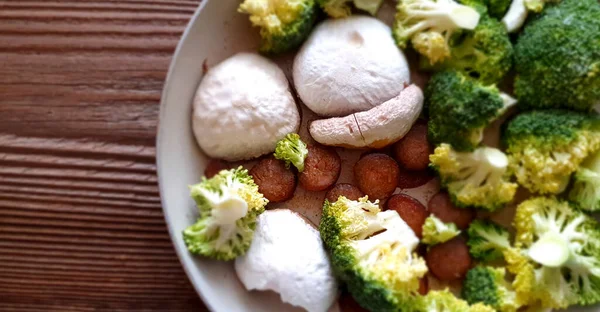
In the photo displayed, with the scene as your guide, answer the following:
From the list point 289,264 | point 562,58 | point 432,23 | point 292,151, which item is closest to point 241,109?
point 292,151

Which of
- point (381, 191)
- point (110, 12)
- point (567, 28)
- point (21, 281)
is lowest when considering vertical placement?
point (21, 281)

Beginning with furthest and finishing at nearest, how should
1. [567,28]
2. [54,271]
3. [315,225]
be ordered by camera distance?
[54,271] < [315,225] < [567,28]

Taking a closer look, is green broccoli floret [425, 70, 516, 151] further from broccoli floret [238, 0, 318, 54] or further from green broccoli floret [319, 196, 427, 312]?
broccoli floret [238, 0, 318, 54]

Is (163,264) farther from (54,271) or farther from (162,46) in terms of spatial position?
(162,46)

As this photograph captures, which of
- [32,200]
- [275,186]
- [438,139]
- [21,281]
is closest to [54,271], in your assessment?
[21,281]

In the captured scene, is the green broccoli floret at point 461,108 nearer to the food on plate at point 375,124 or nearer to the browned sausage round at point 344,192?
the food on plate at point 375,124

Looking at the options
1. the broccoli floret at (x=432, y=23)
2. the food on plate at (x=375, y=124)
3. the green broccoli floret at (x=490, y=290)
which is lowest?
the green broccoli floret at (x=490, y=290)

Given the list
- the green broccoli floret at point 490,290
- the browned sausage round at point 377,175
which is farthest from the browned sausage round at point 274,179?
the green broccoli floret at point 490,290
